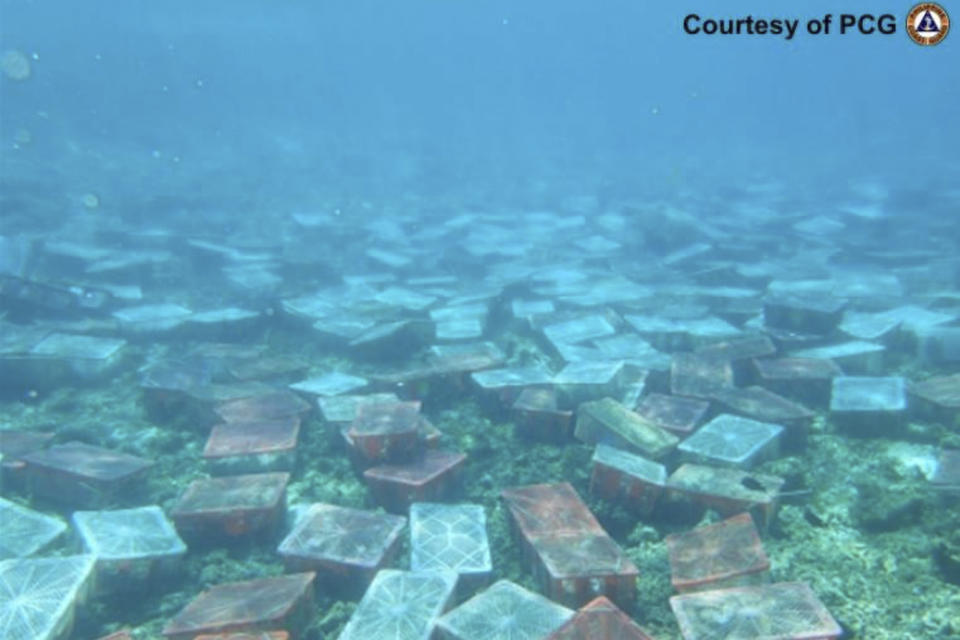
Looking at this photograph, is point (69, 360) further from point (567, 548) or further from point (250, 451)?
point (567, 548)

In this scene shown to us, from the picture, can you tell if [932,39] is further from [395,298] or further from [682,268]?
[395,298]

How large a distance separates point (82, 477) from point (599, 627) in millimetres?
3938

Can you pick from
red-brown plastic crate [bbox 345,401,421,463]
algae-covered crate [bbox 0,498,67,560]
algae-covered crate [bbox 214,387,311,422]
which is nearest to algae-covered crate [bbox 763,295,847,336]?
red-brown plastic crate [bbox 345,401,421,463]

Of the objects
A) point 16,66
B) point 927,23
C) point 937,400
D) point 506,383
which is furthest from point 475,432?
point 16,66

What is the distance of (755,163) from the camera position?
111 ft

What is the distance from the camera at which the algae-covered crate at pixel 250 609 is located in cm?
344

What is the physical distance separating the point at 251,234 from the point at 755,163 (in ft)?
88.3

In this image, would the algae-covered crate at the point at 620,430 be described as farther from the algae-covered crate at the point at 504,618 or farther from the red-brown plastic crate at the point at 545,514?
the algae-covered crate at the point at 504,618

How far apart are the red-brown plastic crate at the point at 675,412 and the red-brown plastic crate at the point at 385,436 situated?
2.00m

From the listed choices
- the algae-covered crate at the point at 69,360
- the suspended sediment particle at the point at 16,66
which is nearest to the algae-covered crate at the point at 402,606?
the algae-covered crate at the point at 69,360

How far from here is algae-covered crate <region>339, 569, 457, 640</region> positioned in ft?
11.0

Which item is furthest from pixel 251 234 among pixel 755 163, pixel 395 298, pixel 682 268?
pixel 755 163

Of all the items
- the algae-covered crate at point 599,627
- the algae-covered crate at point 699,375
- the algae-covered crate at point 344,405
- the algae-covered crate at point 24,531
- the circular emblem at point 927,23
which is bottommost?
the algae-covered crate at point 699,375

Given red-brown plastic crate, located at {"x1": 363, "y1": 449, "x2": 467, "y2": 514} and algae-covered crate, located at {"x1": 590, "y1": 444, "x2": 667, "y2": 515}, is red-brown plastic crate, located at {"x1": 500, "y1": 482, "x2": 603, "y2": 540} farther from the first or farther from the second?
red-brown plastic crate, located at {"x1": 363, "y1": 449, "x2": 467, "y2": 514}
